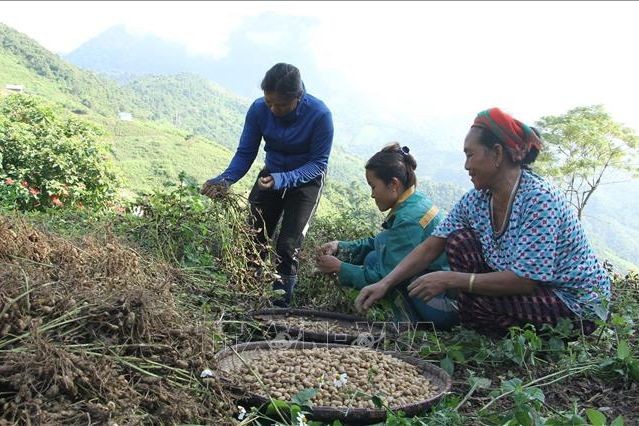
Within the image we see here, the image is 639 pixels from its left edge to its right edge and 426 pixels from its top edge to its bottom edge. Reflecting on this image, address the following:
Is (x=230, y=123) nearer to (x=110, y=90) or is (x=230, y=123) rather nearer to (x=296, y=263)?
(x=110, y=90)

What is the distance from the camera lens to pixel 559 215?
3.11 meters

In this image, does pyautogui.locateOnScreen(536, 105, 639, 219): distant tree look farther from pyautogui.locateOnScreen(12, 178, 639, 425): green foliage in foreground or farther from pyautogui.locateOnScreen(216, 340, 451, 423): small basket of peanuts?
pyautogui.locateOnScreen(216, 340, 451, 423): small basket of peanuts

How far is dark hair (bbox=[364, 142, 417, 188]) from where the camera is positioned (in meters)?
3.67

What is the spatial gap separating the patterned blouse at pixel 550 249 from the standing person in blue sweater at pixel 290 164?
4.01ft

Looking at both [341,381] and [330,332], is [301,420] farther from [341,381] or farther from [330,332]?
[330,332]

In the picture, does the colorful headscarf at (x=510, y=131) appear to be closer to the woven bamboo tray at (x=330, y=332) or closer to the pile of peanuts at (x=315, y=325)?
the woven bamboo tray at (x=330, y=332)

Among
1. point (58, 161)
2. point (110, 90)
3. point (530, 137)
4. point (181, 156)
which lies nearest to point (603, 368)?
point (530, 137)

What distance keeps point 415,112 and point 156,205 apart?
14274 centimetres

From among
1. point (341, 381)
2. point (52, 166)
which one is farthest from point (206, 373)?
point (52, 166)

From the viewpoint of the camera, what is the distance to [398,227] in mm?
3705

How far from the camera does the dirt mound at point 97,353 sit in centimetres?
181

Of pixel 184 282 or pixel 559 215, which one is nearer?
pixel 559 215

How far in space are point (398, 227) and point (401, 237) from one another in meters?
0.06

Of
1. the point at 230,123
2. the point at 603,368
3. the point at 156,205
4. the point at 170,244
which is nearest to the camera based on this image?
the point at 603,368
